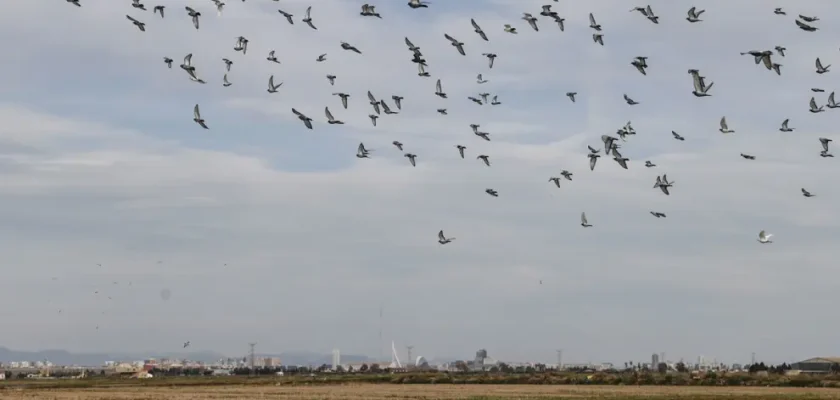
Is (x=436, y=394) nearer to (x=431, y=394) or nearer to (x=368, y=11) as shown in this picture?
(x=431, y=394)

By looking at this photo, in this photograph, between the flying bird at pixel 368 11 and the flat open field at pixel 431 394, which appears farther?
the flat open field at pixel 431 394

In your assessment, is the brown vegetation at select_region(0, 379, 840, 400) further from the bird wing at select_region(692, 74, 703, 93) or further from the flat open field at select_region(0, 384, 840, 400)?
the bird wing at select_region(692, 74, 703, 93)

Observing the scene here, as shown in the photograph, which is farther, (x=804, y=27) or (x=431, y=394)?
(x=431, y=394)

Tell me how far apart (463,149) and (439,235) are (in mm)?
6301

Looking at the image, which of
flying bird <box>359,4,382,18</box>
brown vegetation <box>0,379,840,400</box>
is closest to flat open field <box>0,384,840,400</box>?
brown vegetation <box>0,379,840,400</box>

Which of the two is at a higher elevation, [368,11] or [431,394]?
[368,11]

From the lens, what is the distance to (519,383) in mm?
162625

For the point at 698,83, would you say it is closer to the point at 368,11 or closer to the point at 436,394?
the point at 368,11

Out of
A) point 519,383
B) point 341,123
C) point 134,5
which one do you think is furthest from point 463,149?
point 519,383

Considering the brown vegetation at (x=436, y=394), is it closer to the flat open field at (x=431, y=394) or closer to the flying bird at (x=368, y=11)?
the flat open field at (x=431, y=394)

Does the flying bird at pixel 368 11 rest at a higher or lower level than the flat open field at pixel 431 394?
higher

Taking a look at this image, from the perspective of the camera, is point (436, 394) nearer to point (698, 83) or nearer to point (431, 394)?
point (431, 394)

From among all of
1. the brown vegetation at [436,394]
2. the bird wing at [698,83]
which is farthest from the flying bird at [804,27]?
the brown vegetation at [436,394]

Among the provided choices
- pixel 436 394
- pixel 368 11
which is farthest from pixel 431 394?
pixel 368 11
